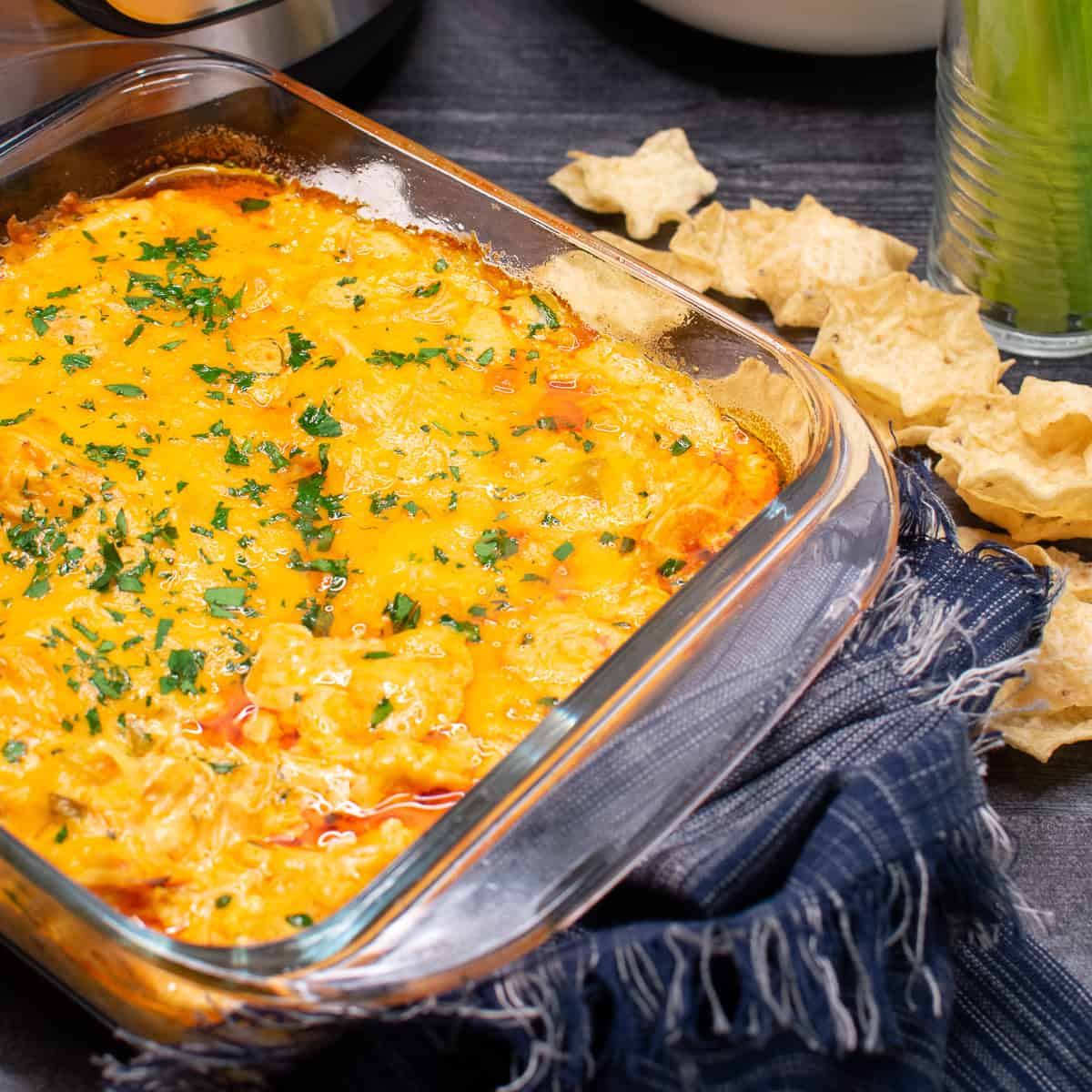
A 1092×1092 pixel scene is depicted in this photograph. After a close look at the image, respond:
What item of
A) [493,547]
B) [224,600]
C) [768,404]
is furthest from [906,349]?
[224,600]

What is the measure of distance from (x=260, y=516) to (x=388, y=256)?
59 centimetres

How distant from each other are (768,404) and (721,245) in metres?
0.66

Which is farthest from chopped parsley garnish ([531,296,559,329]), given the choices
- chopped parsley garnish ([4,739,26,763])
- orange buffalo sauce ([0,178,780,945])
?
chopped parsley garnish ([4,739,26,763])

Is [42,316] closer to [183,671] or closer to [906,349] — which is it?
[183,671]

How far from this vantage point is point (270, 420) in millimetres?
2305

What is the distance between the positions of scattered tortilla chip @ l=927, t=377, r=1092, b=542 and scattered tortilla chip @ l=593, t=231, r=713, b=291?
1.83 ft

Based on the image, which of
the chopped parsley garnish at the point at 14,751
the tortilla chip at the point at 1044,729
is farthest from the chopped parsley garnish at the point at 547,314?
the chopped parsley garnish at the point at 14,751

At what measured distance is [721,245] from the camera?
280 centimetres

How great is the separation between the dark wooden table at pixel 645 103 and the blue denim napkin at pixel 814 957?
108cm

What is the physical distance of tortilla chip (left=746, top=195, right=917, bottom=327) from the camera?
270 cm

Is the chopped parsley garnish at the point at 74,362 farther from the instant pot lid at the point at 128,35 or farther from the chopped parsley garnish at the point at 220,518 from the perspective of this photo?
the instant pot lid at the point at 128,35

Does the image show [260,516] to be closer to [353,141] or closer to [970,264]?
[353,141]

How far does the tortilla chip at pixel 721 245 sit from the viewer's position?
109 inches

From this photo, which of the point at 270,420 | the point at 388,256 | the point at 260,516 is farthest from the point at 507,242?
the point at 260,516
